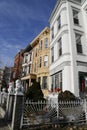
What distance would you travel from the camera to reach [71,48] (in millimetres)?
12500

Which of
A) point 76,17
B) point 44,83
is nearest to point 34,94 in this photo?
point 44,83

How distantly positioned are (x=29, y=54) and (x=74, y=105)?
23.8 meters

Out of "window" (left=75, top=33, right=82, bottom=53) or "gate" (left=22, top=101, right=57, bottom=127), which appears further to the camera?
"window" (left=75, top=33, right=82, bottom=53)

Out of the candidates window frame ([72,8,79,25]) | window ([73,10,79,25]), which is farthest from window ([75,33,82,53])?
window ([73,10,79,25])

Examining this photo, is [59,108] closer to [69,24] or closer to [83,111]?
[83,111]

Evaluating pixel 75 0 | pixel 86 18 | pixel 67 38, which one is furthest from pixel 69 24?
pixel 75 0

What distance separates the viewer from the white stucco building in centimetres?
1174

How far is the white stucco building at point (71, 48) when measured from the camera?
38.5ft

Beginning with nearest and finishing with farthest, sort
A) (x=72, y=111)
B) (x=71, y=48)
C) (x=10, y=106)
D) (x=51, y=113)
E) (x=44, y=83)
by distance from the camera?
(x=51, y=113), (x=72, y=111), (x=10, y=106), (x=71, y=48), (x=44, y=83)

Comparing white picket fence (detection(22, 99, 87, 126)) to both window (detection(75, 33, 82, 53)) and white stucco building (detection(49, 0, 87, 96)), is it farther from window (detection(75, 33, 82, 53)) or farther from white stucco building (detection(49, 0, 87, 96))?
window (detection(75, 33, 82, 53))

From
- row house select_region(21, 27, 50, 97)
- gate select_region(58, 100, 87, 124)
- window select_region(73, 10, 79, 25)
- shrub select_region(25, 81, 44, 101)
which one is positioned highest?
window select_region(73, 10, 79, 25)

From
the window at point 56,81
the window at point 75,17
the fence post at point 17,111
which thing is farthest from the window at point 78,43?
the fence post at point 17,111

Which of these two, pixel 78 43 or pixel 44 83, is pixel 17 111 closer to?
pixel 78 43

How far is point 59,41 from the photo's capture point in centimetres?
1486
